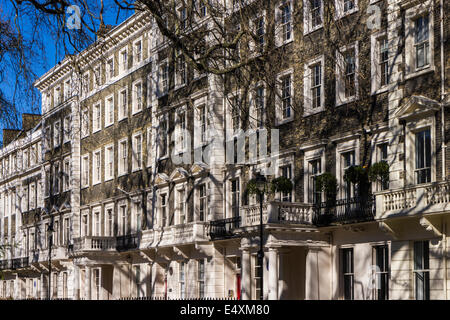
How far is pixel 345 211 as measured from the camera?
27.9 m

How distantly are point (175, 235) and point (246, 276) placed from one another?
7598 millimetres

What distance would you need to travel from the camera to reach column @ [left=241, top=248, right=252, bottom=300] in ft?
103

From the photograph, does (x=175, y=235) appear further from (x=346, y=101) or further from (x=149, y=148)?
(x=346, y=101)

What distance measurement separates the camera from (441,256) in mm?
23188

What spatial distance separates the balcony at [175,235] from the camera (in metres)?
36.4

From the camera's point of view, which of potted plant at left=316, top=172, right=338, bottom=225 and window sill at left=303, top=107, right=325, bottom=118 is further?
window sill at left=303, top=107, right=325, bottom=118

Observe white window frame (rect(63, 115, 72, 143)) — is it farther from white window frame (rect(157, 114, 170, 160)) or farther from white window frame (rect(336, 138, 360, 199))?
white window frame (rect(336, 138, 360, 199))

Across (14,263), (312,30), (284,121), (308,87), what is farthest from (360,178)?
(14,263)

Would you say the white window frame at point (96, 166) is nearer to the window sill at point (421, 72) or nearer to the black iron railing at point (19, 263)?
the black iron railing at point (19, 263)

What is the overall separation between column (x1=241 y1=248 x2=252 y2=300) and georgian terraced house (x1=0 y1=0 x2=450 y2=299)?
0.19 feet

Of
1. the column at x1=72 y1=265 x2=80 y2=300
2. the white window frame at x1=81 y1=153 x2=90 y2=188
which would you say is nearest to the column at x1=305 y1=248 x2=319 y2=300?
the column at x1=72 y1=265 x2=80 y2=300

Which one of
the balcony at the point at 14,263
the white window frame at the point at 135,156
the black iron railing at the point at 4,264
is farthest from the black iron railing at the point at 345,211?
the black iron railing at the point at 4,264
